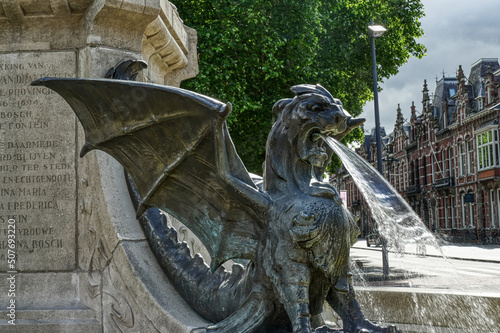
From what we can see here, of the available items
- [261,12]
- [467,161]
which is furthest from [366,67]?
[467,161]

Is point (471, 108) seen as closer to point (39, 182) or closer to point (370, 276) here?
point (370, 276)

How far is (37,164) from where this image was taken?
3918mm

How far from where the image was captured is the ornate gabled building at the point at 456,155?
42.8 m

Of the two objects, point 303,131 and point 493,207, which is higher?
point 303,131

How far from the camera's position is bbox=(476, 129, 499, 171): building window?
42.1m

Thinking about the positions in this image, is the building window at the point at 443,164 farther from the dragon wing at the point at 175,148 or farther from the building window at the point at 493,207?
the dragon wing at the point at 175,148

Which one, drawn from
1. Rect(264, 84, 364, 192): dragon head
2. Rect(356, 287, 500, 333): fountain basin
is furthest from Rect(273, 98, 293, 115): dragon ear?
→ Rect(356, 287, 500, 333): fountain basin

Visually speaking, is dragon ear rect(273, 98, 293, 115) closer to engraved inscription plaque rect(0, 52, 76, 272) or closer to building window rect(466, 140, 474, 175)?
engraved inscription plaque rect(0, 52, 76, 272)

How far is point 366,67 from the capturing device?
64.3ft

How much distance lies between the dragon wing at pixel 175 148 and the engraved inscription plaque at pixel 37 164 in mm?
825

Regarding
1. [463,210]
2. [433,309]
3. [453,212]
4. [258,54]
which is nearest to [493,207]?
[463,210]

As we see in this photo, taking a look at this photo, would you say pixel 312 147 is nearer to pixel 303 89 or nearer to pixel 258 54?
pixel 303 89

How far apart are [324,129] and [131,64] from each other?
60.1 inches

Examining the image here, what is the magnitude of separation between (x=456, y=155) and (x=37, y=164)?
161 ft
